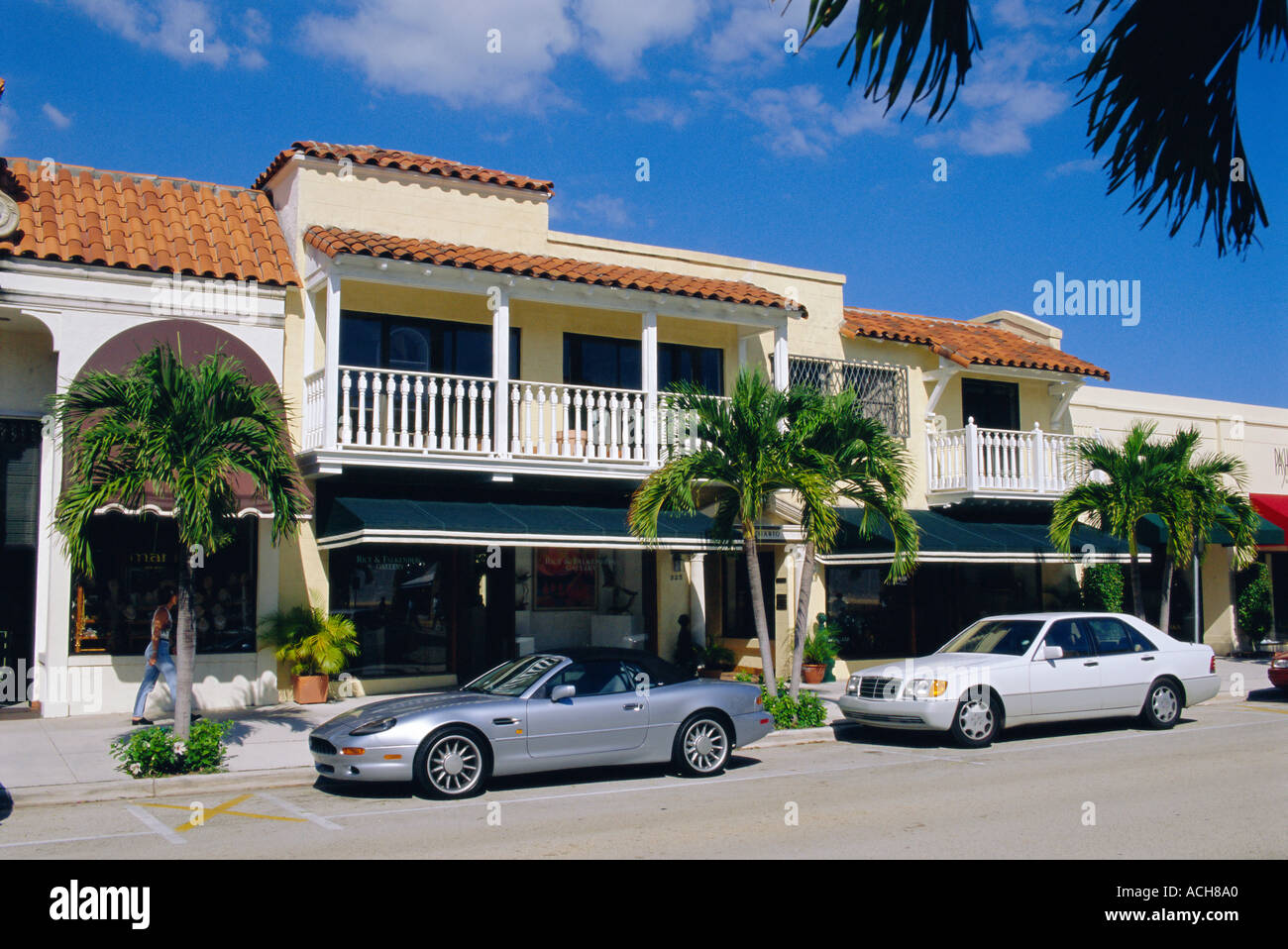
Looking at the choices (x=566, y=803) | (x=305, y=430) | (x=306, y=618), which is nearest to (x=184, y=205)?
(x=305, y=430)

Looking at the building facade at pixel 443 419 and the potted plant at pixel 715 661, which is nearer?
the building facade at pixel 443 419

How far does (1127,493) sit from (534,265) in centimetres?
1026

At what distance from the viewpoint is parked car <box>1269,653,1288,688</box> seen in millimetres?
17797

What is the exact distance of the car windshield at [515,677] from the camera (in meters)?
11.2

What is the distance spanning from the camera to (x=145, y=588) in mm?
15391

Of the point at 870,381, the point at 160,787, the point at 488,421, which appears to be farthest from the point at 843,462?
the point at 160,787

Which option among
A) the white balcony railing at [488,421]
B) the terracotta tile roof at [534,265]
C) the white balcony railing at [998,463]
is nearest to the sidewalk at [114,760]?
the white balcony railing at [488,421]

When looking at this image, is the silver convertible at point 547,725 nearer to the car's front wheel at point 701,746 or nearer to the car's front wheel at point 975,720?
the car's front wheel at point 701,746

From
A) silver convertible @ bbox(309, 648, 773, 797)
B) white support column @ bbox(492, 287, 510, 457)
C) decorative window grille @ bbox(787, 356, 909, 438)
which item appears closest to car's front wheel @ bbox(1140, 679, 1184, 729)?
silver convertible @ bbox(309, 648, 773, 797)

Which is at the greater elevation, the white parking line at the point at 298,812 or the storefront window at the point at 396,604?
the storefront window at the point at 396,604

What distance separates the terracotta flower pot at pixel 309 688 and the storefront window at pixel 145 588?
839 mm

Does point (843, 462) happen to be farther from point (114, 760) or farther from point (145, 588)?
point (145, 588)

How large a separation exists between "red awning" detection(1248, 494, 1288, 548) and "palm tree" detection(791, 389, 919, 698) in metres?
13.3

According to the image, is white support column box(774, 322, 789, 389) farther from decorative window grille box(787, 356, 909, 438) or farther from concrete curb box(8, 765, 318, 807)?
concrete curb box(8, 765, 318, 807)
